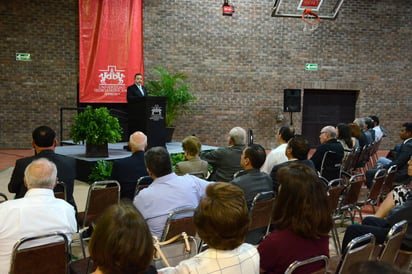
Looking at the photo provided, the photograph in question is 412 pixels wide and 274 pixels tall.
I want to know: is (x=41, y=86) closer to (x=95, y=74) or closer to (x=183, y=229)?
(x=95, y=74)

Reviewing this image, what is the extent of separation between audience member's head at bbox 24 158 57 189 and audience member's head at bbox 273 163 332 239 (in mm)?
1399

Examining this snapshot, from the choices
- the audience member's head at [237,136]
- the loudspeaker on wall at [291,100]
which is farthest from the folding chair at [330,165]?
the loudspeaker on wall at [291,100]

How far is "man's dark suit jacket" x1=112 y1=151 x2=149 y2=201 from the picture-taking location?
401 centimetres

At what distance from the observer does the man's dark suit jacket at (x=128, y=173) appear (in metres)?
4.01

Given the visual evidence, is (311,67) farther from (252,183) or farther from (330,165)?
(252,183)

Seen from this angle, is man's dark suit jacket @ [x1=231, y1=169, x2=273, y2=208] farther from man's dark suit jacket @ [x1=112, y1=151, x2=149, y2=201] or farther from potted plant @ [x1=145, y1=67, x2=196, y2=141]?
potted plant @ [x1=145, y1=67, x2=196, y2=141]

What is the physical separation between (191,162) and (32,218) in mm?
2195

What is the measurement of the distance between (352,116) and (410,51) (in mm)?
2678

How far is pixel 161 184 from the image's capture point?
298cm

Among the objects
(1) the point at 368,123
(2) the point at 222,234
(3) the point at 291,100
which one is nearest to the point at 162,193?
(2) the point at 222,234

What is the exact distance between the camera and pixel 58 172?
361 cm

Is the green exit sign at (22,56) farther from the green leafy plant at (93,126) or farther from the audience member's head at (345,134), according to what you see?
the audience member's head at (345,134)

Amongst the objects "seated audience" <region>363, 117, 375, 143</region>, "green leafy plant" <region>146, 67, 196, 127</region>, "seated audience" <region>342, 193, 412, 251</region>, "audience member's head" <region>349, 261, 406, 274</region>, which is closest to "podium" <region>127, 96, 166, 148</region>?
"green leafy plant" <region>146, 67, 196, 127</region>

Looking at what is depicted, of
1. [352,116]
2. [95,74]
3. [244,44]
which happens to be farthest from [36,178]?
[352,116]
